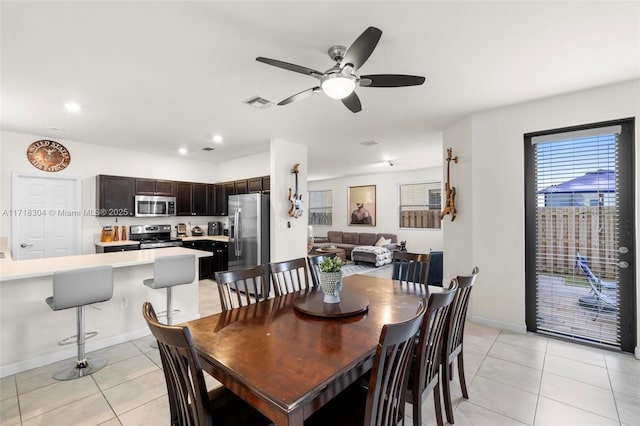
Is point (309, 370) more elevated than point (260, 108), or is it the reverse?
point (260, 108)

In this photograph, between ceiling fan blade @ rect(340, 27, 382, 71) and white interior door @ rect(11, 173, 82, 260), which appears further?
white interior door @ rect(11, 173, 82, 260)

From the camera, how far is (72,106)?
3.37 m

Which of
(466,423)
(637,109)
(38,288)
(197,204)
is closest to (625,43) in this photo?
(637,109)

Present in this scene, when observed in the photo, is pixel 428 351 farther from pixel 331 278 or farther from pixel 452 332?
pixel 331 278

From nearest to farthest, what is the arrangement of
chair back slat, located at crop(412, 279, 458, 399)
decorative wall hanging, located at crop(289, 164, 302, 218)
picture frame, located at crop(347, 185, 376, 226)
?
chair back slat, located at crop(412, 279, 458, 399) < decorative wall hanging, located at crop(289, 164, 302, 218) < picture frame, located at crop(347, 185, 376, 226)

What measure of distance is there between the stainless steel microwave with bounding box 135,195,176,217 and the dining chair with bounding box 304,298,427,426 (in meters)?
5.29

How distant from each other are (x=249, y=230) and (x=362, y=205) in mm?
5100

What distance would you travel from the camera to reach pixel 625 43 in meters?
2.18

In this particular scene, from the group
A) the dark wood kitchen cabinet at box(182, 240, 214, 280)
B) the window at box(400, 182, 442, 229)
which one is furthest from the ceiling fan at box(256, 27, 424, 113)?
the window at box(400, 182, 442, 229)

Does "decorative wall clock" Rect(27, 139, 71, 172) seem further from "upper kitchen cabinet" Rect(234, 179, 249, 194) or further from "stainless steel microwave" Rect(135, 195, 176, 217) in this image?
"upper kitchen cabinet" Rect(234, 179, 249, 194)

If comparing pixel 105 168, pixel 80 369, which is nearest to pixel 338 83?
pixel 80 369

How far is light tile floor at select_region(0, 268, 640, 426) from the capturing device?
201 centimetres

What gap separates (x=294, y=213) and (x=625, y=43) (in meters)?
4.07

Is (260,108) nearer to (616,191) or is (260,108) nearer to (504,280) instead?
(504,280)
